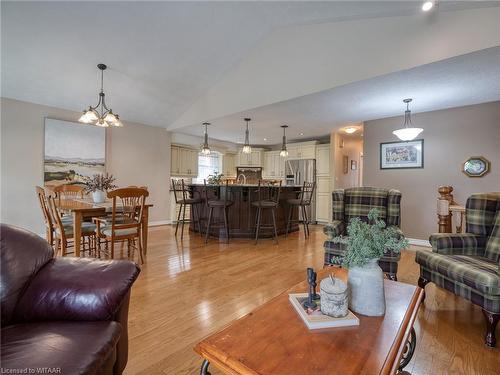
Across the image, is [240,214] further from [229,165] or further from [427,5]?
[427,5]

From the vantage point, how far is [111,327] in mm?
1011

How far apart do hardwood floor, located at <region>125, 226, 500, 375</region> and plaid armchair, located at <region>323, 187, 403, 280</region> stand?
0.56 m

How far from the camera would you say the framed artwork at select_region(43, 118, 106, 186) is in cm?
457

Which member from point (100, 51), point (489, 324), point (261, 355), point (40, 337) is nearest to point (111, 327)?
point (40, 337)

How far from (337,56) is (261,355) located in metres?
3.48

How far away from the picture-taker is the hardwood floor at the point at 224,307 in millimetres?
1483

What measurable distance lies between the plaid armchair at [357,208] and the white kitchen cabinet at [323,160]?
3.34 meters

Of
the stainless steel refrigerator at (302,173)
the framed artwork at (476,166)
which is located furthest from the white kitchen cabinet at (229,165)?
the framed artwork at (476,166)

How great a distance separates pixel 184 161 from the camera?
6785mm

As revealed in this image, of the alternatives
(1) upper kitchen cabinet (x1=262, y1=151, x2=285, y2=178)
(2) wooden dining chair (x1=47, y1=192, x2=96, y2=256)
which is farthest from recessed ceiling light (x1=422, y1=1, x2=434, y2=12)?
(1) upper kitchen cabinet (x1=262, y1=151, x2=285, y2=178)

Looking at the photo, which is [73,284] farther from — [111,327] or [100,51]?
A: [100,51]

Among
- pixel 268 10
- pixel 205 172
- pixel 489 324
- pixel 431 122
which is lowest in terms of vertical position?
pixel 489 324

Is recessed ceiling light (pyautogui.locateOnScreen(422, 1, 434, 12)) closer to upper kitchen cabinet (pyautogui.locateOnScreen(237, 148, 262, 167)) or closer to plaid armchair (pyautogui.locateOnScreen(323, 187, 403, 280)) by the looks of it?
plaid armchair (pyautogui.locateOnScreen(323, 187, 403, 280))

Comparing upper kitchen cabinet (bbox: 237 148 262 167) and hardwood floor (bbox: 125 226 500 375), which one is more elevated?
upper kitchen cabinet (bbox: 237 148 262 167)
